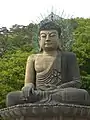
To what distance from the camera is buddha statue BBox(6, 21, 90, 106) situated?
8695 mm

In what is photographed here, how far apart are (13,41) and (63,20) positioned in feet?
70.6

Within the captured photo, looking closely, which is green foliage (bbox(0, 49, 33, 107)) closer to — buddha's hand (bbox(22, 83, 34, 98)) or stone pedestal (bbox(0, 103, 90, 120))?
buddha's hand (bbox(22, 83, 34, 98))

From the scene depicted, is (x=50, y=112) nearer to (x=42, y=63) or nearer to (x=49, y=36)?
(x=42, y=63)

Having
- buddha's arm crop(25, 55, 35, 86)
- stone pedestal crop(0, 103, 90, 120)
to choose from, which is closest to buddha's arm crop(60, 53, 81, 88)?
buddha's arm crop(25, 55, 35, 86)

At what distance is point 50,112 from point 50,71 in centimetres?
134

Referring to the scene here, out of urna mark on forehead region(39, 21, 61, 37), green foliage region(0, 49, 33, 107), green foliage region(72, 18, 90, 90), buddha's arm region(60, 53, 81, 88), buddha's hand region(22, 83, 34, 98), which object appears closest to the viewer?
buddha's hand region(22, 83, 34, 98)

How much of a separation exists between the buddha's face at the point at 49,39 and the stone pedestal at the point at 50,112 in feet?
5.39

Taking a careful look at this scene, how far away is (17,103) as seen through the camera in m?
8.69

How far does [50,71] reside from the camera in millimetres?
9281

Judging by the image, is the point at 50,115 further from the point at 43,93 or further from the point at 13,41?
the point at 13,41

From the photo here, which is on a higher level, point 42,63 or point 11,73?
point 42,63

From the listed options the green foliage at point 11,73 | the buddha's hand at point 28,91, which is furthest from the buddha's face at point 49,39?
the green foliage at point 11,73

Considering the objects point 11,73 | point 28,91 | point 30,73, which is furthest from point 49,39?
point 11,73

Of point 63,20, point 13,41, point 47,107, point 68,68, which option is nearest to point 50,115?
point 47,107
